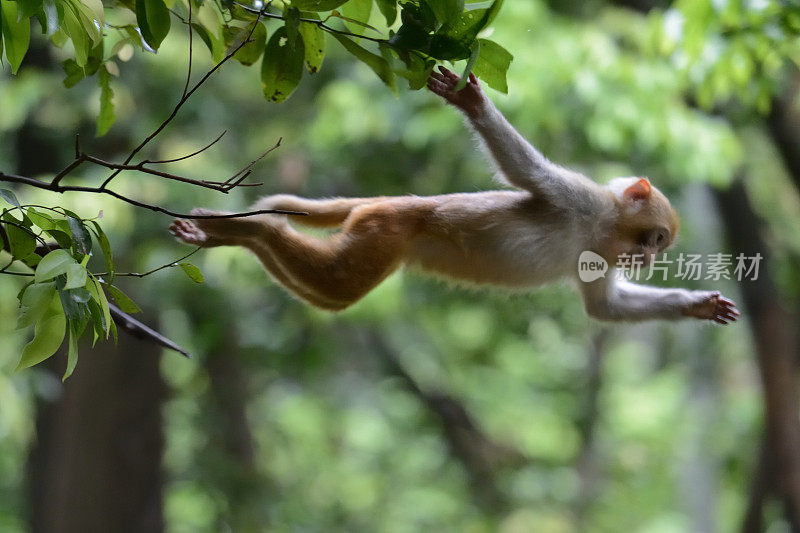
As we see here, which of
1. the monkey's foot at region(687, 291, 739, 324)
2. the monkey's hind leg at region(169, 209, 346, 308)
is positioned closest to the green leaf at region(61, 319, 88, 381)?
the monkey's hind leg at region(169, 209, 346, 308)

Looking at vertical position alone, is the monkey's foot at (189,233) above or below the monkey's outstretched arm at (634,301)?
below

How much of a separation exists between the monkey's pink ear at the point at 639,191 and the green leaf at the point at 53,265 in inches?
81.1

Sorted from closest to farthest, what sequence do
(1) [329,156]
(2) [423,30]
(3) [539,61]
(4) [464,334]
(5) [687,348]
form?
(2) [423,30], (3) [539,61], (1) [329,156], (5) [687,348], (4) [464,334]

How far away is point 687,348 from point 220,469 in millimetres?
4923

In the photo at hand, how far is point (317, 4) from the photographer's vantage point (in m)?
1.82

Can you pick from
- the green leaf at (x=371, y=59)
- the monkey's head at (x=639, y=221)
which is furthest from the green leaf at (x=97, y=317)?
the monkey's head at (x=639, y=221)

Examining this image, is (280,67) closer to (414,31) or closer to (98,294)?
(414,31)

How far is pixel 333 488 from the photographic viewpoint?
1006 cm

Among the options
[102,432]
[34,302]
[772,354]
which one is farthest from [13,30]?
[772,354]

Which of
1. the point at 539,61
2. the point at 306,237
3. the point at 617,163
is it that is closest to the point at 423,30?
the point at 306,237

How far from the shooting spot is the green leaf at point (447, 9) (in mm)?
1754

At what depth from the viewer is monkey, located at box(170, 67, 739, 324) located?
2768 mm

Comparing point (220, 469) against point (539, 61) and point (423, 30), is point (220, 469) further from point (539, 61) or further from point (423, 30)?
point (423, 30)

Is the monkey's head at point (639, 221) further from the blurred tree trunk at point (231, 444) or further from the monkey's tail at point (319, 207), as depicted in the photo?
the blurred tree trunk at point (231, 444)
